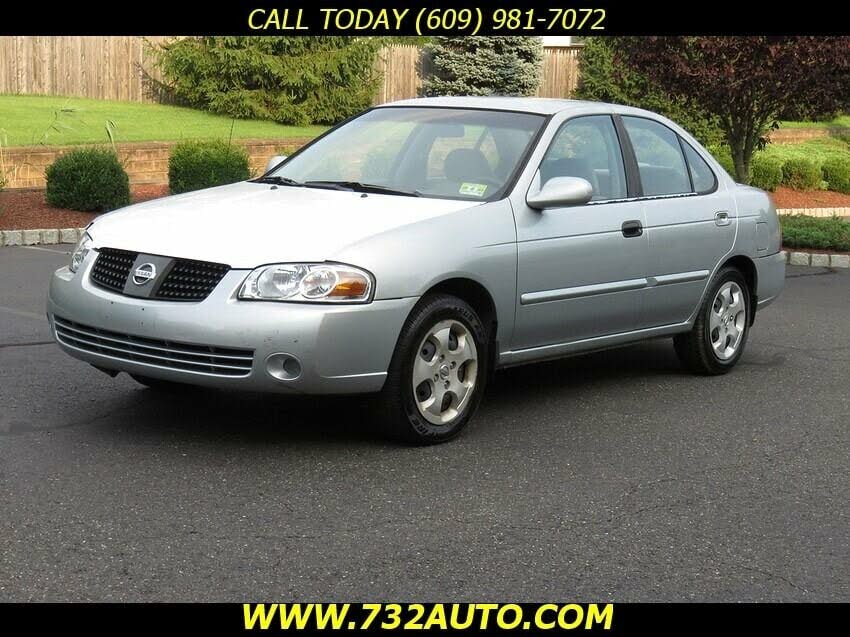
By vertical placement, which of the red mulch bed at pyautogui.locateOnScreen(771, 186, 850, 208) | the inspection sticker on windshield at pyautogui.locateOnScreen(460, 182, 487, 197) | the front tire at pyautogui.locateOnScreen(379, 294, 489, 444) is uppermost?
the inspection sticker on windshield at pyautogui.locateOnScreen(460, 182, 487, 197)

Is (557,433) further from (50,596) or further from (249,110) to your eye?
(249,110)

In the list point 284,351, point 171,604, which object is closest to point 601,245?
point 284,351

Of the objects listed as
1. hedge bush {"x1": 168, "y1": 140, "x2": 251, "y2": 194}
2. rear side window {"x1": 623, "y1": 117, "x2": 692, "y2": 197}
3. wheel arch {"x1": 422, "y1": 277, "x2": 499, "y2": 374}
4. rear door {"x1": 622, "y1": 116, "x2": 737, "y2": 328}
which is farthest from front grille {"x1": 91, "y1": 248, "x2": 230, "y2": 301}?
hedge bush {"x1": 168, "y1": 140, "x2": 251, "y2": 194}

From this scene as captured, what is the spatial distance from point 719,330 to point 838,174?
19360 mm

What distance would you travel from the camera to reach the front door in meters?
7.52

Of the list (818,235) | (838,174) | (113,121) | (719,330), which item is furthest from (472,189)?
(113,121)

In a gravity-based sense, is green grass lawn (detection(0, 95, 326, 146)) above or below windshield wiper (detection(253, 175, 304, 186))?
below

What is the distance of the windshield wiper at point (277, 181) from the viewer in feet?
26.5

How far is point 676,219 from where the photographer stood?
8570 millimetres

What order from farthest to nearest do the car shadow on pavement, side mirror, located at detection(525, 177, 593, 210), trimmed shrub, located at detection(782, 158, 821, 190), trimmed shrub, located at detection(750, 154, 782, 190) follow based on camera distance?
trimmed shrub, located at detection(782, 158, 821, 190)
trimmed shrub, located at detection(750, 154, 782, 190)
side mirror, located at detection(525, 177, 593, 210)
the car shadow on pavement

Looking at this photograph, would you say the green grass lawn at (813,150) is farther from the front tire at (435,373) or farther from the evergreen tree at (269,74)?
the front tire at (435,373)

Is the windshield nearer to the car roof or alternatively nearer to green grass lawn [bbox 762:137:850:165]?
the car roof

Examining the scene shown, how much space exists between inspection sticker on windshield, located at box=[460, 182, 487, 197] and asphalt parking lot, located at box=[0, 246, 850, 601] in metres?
1.19

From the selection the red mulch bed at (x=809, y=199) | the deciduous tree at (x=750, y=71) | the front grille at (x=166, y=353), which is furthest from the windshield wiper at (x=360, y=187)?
the red mulch bed at (x=809, y=199)
